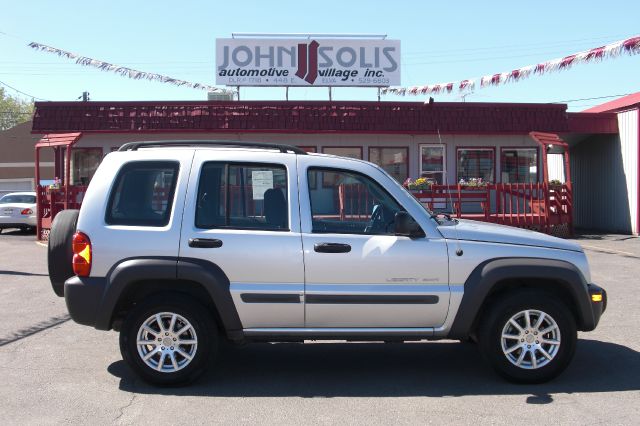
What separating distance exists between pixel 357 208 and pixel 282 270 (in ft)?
3.53

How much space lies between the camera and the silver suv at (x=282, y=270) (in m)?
5.25

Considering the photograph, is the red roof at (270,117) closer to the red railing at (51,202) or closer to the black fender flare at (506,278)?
the red railing at (51,202)

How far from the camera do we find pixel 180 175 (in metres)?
5.44

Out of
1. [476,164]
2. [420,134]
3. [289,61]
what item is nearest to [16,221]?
[289,61]

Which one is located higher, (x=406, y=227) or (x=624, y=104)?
(x=624, y=104)

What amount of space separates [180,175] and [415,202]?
6.37 ft

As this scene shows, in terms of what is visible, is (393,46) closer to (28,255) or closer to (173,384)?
(28,255)

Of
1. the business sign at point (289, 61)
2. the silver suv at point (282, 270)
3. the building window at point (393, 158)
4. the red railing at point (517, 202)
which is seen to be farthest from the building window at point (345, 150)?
the silver suv at point (282, 270)

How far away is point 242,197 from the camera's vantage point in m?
5.51

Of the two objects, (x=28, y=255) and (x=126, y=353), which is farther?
(x=28, y=255)

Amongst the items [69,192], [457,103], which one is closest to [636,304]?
[457,103]

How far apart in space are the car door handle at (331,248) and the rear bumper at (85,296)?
1.71m

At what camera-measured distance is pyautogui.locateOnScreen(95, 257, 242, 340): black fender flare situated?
17.0 feet

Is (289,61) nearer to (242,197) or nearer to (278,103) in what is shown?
(278,103)
